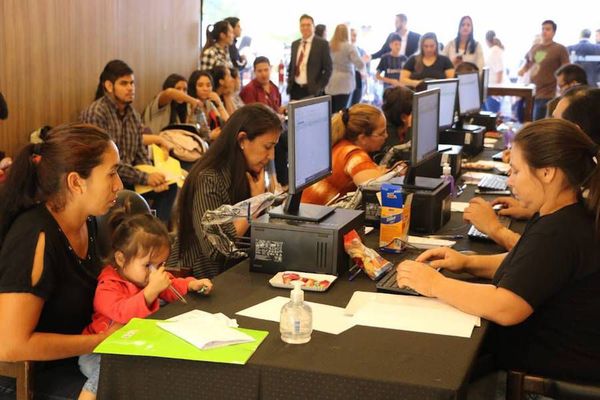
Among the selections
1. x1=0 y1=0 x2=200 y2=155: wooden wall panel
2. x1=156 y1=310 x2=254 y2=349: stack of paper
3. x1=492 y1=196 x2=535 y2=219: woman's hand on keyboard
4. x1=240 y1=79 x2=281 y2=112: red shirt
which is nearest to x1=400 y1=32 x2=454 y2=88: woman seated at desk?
x1=240 y1=79 x2=281 y2=112: red shirt

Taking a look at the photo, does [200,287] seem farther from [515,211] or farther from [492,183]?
[492,183]

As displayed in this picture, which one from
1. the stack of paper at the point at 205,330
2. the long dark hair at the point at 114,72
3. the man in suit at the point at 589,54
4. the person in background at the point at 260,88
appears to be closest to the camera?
the stack of paper at the point at 205,330

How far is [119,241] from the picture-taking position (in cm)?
223

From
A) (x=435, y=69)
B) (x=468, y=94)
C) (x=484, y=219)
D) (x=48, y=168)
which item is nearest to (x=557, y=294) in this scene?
(x=484, y=219)

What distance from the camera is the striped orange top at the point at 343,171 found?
3.56 metres

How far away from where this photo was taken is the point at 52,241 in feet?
6.67

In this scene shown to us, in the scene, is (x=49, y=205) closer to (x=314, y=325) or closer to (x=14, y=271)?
(x=14, y=271)

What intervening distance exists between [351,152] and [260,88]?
4.36 meters

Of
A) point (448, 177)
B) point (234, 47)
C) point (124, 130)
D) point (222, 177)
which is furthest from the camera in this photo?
point (234, 47)

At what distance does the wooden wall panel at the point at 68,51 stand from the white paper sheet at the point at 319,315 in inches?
143

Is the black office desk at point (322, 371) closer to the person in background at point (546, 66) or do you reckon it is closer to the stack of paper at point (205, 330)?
the stack of paper at point (205, 330)

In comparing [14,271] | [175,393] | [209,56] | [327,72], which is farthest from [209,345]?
[327,72]

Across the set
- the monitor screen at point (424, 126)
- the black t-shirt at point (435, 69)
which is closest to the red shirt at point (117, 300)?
the monitor screen at point (424, 126)

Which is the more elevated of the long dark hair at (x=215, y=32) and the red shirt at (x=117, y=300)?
the long dark hair at (x=215, y=32)
